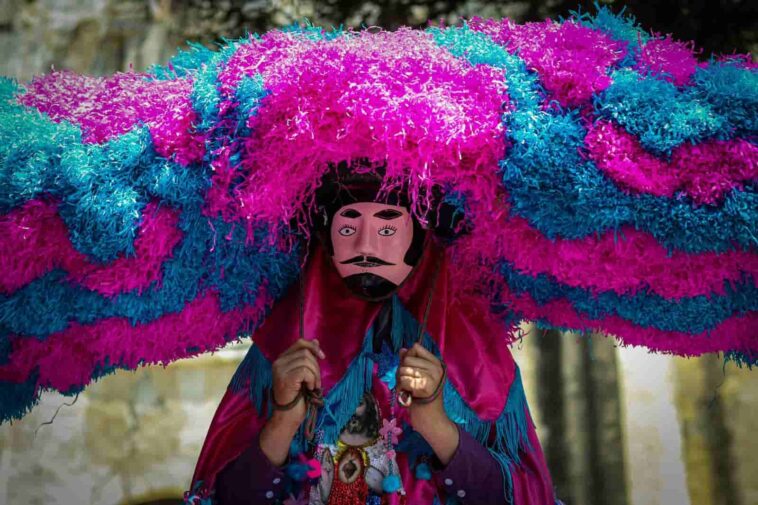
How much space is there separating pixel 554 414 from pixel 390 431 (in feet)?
7.59

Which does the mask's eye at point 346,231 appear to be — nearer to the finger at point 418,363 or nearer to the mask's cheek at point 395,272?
the mask's cheek at point 395,272

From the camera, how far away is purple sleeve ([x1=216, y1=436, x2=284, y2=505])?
5.15 ft

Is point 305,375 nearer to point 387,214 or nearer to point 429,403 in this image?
point 429,403

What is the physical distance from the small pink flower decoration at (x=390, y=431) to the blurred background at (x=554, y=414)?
1967 millimetres

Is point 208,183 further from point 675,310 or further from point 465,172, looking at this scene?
point 675,310

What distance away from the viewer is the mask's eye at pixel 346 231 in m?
1.67

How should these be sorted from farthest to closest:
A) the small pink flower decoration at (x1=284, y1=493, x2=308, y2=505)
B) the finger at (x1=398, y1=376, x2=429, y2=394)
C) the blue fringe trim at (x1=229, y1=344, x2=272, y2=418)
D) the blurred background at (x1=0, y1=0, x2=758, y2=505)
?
1. the blurred background at (x1=0, y1=0, x2=758, y2=505)
2. the blue fringe trim at (x1=229, y1=344, x2=272, y2=418)
3. the small pink flower decoration at (x1=284, y1=493, x2=308, y2=505)
4. the finger at (x1=398, y1=376, x2=429, y2=394)

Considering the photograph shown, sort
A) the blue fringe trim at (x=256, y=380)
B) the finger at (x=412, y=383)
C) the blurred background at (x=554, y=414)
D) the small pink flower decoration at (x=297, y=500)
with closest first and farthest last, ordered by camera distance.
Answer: the finger at (x=412, y=383) < the small pink flower decoration at (x=297, y=500) < the blue fringe trim at (x=256, y=380) < the blurred background at (x=554, y=414)

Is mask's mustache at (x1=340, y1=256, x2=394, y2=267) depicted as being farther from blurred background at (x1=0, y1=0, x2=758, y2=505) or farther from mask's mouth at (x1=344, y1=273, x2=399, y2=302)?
blurred background at (x1=0, y1=0, x2=758, y2=505)

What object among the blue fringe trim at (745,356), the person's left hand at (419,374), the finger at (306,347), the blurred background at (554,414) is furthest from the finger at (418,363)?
the blurred background at (554,414)

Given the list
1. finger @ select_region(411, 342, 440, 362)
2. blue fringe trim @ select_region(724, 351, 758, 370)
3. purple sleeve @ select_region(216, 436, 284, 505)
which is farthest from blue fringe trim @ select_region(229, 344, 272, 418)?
blue fringe trim @ select_region(724, 351, 758, 370)

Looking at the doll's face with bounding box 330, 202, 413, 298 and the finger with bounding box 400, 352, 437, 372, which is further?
the doll's face with bounding box 330, 202, 413, 298

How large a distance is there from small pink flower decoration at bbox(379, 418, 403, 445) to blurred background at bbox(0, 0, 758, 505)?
6.45ft

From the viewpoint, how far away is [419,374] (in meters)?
1.51
